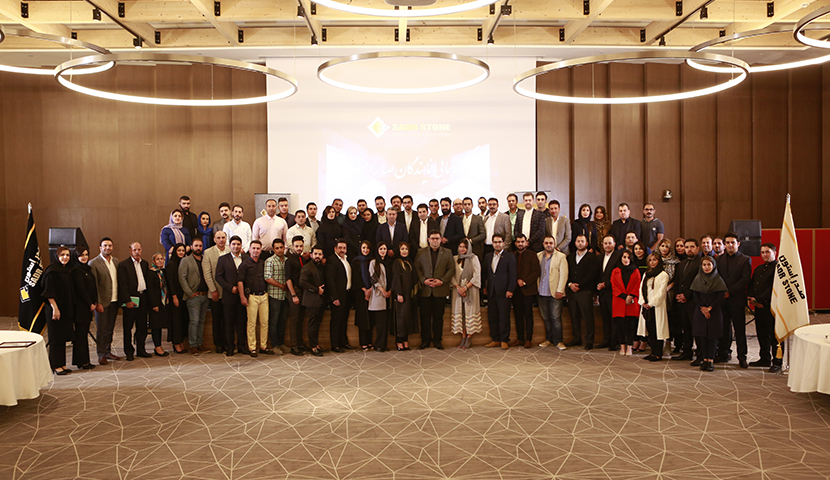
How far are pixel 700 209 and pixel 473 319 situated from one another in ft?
21.1

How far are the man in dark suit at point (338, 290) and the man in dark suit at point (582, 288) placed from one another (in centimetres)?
319

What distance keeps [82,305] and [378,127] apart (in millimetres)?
6089

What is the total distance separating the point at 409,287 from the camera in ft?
25.7

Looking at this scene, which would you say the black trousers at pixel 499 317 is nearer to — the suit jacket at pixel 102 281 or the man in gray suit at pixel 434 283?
the man in gray suit at pixel 434 283

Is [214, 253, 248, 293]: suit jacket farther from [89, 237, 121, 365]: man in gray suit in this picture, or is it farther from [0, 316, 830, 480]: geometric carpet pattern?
[89, 237, 121, 365]: man in gray suit

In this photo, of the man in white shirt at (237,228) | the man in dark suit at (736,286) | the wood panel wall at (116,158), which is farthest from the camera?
the wood panel wall at (116,158)

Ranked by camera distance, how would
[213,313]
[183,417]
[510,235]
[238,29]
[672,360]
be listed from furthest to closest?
1. [238,29]
2. [510,235]
3. [213,313]
4. [672,360]
5. [183,417]

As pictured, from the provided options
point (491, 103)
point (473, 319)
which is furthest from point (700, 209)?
point (473, 319)

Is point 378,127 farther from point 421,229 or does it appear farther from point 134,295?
point 134,295

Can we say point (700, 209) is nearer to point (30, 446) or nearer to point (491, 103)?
point (491, 103)

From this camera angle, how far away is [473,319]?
7.96 meters

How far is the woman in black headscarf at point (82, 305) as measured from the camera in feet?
22.2

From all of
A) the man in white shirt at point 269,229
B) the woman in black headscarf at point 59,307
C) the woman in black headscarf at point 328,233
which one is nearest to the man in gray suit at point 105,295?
the woman in black headscarf at point 59,307

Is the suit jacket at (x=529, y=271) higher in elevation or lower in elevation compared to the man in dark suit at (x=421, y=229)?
lower
